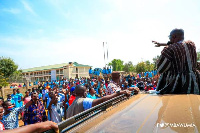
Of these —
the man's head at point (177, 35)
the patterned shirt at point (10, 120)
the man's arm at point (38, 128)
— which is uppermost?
the man's head at point (177, 35)

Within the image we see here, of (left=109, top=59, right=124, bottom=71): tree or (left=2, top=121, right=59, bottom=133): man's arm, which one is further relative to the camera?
(left=109, top=59, right=124, bottom=71): tree

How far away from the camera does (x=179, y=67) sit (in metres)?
2.57

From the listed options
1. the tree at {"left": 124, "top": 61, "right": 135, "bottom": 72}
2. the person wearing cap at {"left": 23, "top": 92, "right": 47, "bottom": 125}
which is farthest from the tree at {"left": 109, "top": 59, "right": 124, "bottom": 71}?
the person wearing cap at {"left": 23, "top": 92, "right": 47, "bottom": 125}

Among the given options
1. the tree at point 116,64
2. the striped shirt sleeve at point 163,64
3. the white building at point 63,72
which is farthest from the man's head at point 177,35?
the tree at point 116,64

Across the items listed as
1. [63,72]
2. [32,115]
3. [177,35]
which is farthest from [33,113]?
[63,72]

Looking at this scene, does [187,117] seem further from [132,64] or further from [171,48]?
[132,64]

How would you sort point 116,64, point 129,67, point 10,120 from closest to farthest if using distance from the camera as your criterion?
point 10,120 → point 129,67 → point 116,64

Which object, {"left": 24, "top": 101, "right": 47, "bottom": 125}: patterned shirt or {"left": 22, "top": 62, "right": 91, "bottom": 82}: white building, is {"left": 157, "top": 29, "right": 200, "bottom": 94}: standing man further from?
{"left": 22, "top": 62, "right": 91, "bottom": 82}: white building

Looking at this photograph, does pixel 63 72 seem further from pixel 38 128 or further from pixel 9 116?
pixel 38 128

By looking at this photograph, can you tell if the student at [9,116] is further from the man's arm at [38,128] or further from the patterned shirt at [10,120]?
the man's arm at [38,128]

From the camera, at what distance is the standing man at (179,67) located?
2.47m

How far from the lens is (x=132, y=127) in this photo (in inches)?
45.1

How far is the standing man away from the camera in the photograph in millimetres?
2469

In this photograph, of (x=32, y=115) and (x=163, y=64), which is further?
(x=32, y=115)
